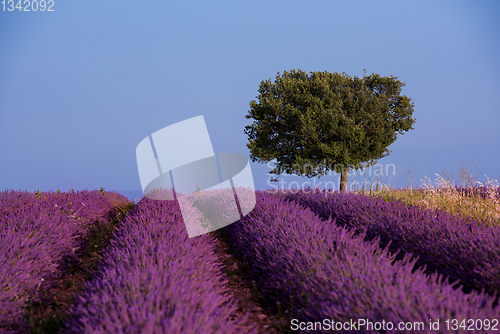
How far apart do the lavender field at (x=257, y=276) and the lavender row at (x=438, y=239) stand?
0.02 metres

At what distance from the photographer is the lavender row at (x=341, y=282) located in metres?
2.68

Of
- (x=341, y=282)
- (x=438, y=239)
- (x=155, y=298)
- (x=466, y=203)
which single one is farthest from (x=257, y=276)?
(x=466, y=203)

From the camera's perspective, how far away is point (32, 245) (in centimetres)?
508

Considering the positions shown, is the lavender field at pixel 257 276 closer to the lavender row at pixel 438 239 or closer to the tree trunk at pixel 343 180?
the lavender row at pixel 438 239

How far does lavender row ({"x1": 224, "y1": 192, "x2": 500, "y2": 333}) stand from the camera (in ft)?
8.79

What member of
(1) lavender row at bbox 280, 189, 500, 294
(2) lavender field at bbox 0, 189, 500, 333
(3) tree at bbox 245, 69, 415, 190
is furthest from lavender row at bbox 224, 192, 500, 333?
(3) tree at bbox 245, 69, 415, 190

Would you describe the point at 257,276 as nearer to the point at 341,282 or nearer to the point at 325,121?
the point at 341,282

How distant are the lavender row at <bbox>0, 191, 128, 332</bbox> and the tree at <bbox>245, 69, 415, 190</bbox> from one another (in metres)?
10.5

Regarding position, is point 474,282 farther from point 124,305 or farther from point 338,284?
point 124,305

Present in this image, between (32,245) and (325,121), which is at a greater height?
(325,121)

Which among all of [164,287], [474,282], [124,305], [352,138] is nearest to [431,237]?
[474,282]

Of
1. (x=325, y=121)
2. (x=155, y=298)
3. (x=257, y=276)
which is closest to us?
(x=155, y=298)

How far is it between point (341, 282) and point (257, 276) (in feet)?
6.25

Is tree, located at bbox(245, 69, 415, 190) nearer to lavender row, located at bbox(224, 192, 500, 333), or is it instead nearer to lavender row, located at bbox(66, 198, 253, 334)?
lavender row, located at bbox(224, 192, 500, 333)
